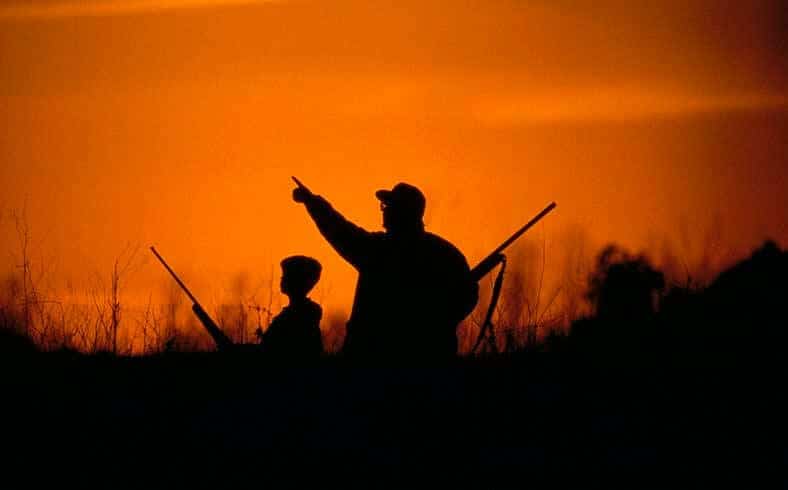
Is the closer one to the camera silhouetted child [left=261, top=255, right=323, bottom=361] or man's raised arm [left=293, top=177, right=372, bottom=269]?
silhouetted child [left=261, top=255, right=323, bottom=361]

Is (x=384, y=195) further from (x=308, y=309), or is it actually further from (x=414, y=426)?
(x=414, y=426)

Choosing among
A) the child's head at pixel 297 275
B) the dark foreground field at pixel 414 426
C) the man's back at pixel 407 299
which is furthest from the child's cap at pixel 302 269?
the dark foreground field at pixel 414 426

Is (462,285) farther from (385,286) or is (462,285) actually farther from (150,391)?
(150,391)

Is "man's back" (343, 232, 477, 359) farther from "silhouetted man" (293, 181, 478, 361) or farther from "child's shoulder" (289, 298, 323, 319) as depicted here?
"child's shoulder" (289, 298, 323, 319)

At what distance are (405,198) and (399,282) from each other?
0.63m

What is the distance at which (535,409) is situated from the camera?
430 inches

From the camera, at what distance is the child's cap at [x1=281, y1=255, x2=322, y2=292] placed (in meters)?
12.7

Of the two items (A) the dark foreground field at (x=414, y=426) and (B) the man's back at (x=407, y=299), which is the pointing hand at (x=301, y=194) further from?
(A) the dark foreground field at (x=414, y=426)

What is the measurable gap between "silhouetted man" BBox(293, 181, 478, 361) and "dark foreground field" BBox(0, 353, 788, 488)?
0.80 metres

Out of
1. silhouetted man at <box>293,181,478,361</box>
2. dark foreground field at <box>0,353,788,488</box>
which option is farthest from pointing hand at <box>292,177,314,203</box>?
dark foreground field at <box>0,353,788,488</box>

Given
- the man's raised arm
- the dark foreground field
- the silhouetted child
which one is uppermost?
the man's raised arm

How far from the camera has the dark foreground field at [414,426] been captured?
33.1ft

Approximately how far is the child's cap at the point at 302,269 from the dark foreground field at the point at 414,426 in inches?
40.4

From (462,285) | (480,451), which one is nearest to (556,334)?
(462,285)
